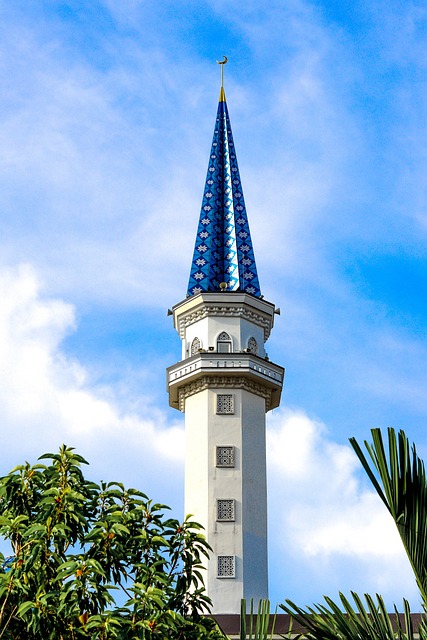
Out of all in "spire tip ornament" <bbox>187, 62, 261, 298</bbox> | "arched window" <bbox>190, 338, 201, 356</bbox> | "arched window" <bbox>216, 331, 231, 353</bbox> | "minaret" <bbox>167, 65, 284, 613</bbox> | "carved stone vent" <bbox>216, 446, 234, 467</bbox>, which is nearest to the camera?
"minaret" <bbox>167, 65, 284, 613</bbox>

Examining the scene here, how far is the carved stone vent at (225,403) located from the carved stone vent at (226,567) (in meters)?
3.59

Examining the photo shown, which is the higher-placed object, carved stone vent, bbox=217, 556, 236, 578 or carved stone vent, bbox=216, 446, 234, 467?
carved stone vent, bbox=216, 446, 234, 467

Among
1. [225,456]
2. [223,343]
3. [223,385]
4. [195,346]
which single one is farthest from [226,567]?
[195,346]

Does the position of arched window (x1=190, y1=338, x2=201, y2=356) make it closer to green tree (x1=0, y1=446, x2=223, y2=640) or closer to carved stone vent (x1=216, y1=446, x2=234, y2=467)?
carved stone vent (x1=216, y1=446, x2=234, y2=467)

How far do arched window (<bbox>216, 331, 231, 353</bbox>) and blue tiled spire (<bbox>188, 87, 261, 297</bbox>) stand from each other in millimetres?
1363

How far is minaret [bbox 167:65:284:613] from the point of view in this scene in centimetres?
2394

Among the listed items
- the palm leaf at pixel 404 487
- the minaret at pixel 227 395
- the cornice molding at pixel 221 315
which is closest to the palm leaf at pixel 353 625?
the palm leaf at pixel 404 487

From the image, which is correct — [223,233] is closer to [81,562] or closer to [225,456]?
[225,456]

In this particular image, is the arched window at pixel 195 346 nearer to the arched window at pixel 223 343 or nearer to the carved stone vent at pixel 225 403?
the arched window at pixel 223 343

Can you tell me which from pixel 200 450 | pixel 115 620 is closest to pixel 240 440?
pixel 200 450

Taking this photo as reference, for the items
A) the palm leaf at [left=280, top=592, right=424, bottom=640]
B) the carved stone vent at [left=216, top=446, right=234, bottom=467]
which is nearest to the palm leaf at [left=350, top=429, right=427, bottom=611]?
the palm leaf at [left=280, top=592, right=424, bottom=640]

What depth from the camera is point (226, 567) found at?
23.7 meters

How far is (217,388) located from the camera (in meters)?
25.6

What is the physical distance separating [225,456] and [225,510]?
4.37ft
